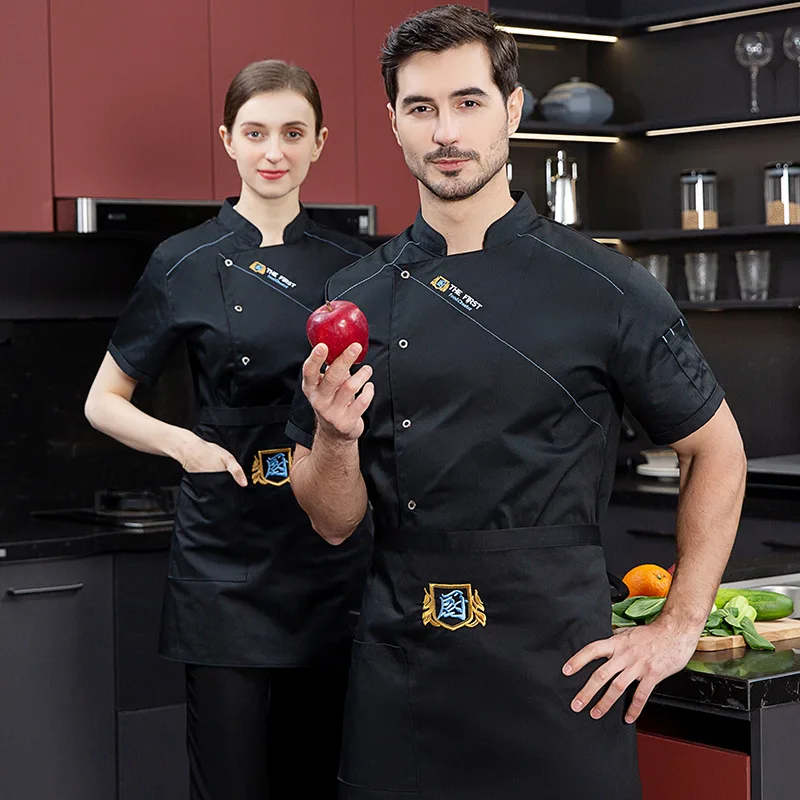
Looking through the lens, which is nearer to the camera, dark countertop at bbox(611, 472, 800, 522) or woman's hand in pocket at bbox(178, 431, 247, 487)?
woman's hand in pocket at bbox(178, 431, 247, 487)

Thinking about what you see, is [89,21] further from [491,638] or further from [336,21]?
[491,638]

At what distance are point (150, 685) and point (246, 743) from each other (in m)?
0.97

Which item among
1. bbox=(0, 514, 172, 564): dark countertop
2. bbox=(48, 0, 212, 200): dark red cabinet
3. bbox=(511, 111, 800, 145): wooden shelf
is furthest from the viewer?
bbox=(511, 111, 800, 145): wooden shelf

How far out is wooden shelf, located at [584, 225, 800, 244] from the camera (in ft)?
13.7

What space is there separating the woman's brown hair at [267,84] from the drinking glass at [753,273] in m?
2.11

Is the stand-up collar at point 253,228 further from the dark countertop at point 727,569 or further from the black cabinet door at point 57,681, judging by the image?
the black cabinet door at point 57,681

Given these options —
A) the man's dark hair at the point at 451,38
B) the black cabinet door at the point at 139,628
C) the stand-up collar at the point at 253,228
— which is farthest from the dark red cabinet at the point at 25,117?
the man's dark hair at the point at 451,38

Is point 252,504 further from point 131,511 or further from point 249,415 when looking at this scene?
point 131,511

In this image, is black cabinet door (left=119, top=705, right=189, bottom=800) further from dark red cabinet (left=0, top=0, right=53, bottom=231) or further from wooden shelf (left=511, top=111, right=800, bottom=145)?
wooden shelf (left=511, top=111, right=800, bottom=145)

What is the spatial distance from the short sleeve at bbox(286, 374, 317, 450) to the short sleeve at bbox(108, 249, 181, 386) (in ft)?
2.27

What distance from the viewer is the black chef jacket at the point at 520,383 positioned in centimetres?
170

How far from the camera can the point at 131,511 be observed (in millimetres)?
3439

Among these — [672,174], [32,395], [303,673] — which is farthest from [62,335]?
[672,174]

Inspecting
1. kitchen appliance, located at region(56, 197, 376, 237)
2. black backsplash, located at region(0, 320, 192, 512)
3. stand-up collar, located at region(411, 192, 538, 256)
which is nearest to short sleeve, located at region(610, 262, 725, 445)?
stand-up collar, located at region(411, 192, 538, 256)
